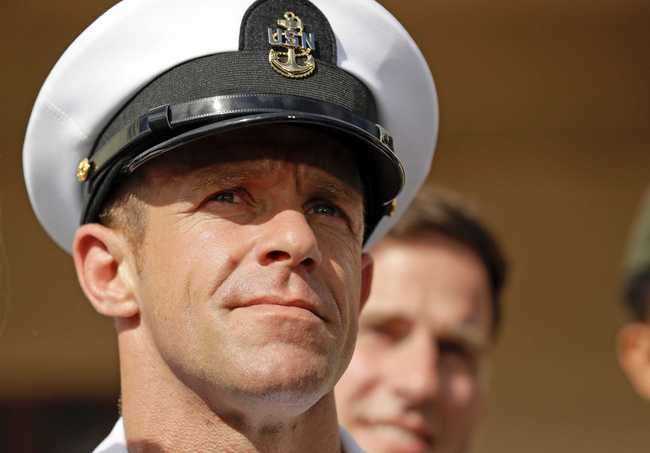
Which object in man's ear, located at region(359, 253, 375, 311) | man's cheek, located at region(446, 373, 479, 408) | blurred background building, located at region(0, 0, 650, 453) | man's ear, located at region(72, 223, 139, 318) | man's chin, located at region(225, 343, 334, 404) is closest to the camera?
man's chin, located at region(225, 343, 334, 404)

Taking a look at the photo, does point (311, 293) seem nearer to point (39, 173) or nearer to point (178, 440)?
point (178, 440)

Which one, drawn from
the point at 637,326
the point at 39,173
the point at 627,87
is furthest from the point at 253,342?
the point at 627,87

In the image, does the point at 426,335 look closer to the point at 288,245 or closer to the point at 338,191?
the point at 338,191

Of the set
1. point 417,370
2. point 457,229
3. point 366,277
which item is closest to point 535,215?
point 457,229

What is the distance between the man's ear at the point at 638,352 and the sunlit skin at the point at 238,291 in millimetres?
2168

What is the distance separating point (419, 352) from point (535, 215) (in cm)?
395

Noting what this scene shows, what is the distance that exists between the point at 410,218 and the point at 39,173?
180cm

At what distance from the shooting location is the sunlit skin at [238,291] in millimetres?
2518

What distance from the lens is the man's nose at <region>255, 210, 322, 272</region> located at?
254cm

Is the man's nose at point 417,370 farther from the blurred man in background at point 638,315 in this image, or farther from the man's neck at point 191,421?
the man's neck at point 191,421

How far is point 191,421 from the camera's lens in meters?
2.65

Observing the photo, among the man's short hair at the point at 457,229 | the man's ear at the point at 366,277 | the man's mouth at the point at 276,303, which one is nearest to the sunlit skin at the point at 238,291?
the man's mouth at the point at 276,303

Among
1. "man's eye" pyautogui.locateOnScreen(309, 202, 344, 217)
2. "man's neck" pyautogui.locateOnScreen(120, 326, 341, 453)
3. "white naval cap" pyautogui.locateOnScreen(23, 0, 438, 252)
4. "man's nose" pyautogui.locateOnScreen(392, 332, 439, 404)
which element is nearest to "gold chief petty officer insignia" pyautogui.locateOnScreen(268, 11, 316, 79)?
"white naval cap" pyautogui.locateOnScreen(23, 0, 438, 252)

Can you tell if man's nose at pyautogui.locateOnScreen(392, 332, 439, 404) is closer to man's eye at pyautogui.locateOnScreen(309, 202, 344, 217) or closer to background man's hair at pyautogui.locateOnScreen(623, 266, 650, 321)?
background man's hair at pyautogui.locateOnScreen(623, 266, 650, 321)
